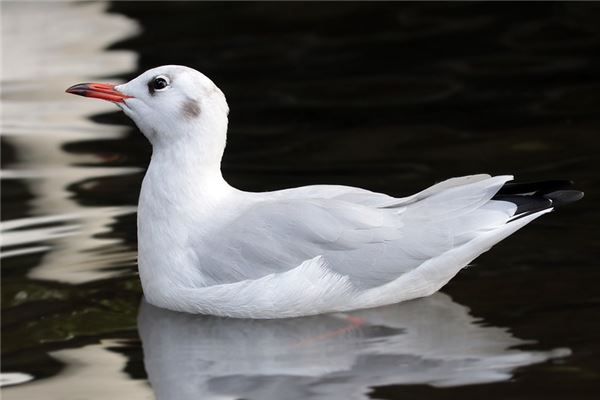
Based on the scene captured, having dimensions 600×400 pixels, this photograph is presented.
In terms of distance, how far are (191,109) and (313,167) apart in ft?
8.91

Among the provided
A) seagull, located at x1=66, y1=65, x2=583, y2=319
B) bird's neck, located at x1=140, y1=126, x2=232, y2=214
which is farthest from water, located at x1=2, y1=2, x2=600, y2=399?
bird's neck, located at x1=140, y1=126, x2=232, y2=214

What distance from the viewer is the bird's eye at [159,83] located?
6883mm

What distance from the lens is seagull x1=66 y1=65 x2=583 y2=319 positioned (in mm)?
6648

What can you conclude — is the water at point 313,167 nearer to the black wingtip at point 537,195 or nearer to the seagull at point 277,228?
the seagull at point 277,228

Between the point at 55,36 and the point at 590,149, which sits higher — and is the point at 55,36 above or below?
above

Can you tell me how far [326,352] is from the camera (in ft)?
20.8

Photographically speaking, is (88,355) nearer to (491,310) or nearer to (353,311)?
(353,311)

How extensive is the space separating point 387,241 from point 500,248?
122cm

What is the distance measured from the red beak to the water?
1014mm

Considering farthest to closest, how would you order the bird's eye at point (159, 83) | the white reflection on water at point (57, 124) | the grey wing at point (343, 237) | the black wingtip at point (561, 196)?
the white reflection on water at point (57, 124) < the bird's eye at point (159, 83) < the black wingtip at point (561, 196) < the grey wing at point (343, 237)

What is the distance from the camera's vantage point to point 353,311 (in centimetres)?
680

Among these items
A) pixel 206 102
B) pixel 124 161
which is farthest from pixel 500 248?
pixel 124 161

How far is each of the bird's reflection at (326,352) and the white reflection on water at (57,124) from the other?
102 cm

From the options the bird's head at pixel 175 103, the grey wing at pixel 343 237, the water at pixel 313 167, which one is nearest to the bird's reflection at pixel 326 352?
the water at pixel 313 167
